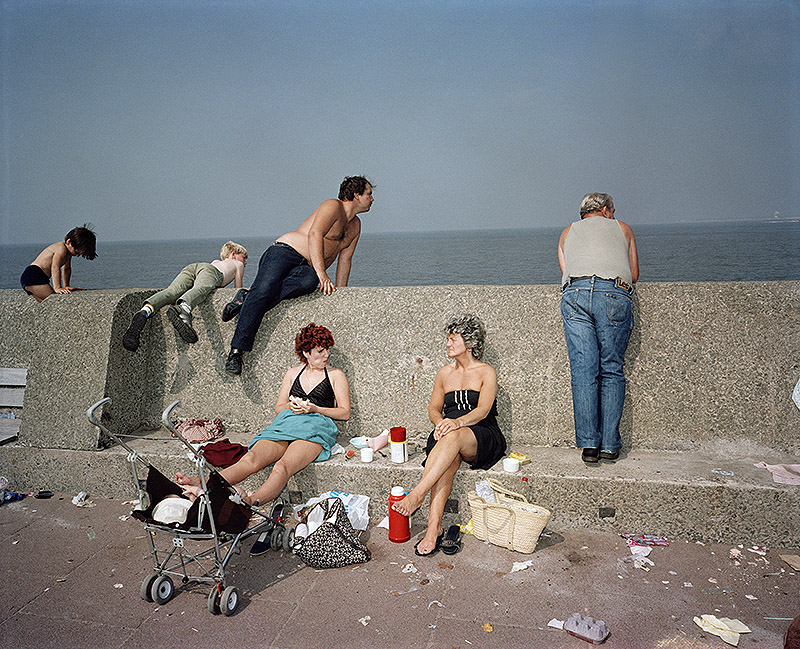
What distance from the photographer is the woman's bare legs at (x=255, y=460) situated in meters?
4.11

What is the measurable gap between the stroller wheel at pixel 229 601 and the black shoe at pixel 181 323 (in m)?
2.49

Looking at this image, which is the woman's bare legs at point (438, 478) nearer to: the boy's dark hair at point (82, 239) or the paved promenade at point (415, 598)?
the paved promenade at point (415, 598)

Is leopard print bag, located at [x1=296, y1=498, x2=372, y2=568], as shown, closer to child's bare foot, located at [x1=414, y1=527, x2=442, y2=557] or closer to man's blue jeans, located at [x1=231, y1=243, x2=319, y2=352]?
child's bare foot, located at [x1=414, y1=527, x2=442, y2=557]

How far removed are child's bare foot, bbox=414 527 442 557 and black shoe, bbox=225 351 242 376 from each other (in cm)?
206

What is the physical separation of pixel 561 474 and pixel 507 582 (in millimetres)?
830

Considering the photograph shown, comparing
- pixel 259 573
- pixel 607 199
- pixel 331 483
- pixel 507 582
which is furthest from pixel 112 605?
pixel 607 199

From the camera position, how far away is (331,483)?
4352mm

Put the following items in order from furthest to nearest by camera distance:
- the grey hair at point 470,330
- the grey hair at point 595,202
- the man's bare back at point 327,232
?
the man's bare back at point 327,232, the grey hair at point 595,202, the grey hair at point 470,330

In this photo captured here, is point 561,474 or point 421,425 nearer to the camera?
point 561,474

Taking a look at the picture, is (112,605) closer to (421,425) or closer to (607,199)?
(421,425)

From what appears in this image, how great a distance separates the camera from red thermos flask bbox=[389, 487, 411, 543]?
3867mm

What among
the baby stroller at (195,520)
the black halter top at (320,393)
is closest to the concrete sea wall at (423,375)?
the black halter top at (320,393)

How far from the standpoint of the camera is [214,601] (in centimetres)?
316

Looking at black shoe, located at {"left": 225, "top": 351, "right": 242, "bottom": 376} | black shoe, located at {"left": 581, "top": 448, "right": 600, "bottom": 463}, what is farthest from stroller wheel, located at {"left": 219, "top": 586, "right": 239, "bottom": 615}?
black shoe, located at {"left": 581, "top": 448, "right": 600, "bottom": 463}
